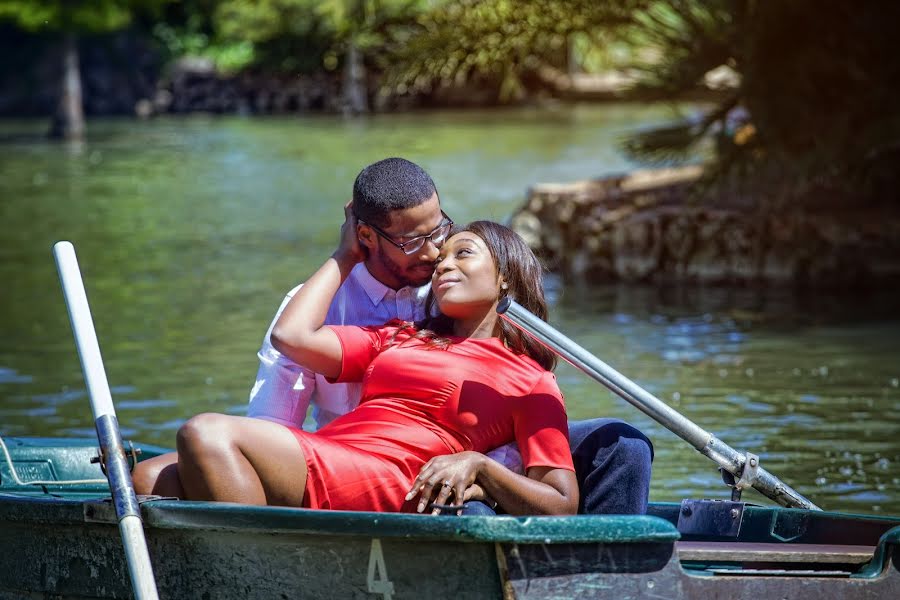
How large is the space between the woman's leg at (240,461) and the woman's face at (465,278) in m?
0.67

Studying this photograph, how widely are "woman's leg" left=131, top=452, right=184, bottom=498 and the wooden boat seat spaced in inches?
60.6

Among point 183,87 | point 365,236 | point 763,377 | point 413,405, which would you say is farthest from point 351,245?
point 183,87

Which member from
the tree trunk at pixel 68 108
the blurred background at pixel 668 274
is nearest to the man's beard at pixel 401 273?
the blurred background at pixel 668 274

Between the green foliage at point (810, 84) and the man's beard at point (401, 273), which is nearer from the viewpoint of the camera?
the man's beard at point (401, 273)

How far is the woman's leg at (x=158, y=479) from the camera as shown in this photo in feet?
15.0

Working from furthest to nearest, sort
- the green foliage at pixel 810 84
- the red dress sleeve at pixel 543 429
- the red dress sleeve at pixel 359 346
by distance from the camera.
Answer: the green foliage at pixel 810 84 → the red dress sleeve at pixel 359 346 → the red dress sleeve at pixel 543 429

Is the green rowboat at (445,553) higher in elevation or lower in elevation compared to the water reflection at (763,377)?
higher

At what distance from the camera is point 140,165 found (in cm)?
2828

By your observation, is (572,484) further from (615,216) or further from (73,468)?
(615,216)

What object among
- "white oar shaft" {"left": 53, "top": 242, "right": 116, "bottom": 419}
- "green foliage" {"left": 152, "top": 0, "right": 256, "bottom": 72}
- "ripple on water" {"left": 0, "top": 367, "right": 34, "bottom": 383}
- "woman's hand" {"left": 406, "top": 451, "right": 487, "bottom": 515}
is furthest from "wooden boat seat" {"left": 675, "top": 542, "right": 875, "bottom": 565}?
"green foliage" {"left": 152, "top": 0, "right": 256, "bottom": 72}

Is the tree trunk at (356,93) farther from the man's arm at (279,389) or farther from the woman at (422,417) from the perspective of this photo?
the woman at (422,417)

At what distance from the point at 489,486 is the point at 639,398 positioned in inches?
26.8

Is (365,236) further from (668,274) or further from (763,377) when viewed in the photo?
(668,274)

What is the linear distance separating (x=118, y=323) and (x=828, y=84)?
20.3 feet
